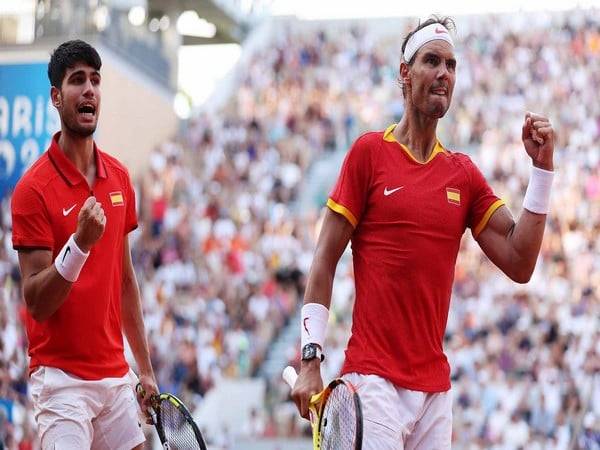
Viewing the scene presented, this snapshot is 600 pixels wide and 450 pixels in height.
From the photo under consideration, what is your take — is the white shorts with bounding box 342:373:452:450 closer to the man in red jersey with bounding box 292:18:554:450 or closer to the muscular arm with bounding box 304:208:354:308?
the man in red jersey with bounding box 292:18:554:450

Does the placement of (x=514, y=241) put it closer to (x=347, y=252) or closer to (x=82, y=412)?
(x=82, y=412)

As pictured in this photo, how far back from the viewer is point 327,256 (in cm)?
528

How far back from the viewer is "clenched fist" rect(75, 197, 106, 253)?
5094 millimetres

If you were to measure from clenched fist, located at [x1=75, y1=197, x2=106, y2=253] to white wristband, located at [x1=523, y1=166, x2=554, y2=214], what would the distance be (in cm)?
179

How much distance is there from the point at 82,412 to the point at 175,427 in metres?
0.52

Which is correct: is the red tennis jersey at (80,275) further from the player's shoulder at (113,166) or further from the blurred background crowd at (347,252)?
the blurred background crowd at (347,252)

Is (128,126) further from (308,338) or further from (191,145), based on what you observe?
(308,338)

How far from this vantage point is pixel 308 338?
523cm

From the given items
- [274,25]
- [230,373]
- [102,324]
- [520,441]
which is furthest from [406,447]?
[274,25]

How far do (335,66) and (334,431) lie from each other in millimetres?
23871

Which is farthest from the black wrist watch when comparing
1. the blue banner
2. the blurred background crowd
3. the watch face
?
the blue banner

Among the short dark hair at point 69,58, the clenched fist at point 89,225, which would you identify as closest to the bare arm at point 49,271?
the clenched fist at point 89,225

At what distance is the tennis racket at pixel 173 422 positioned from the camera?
18.4 feet

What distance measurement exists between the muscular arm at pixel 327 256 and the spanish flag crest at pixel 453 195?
1.41 feet
